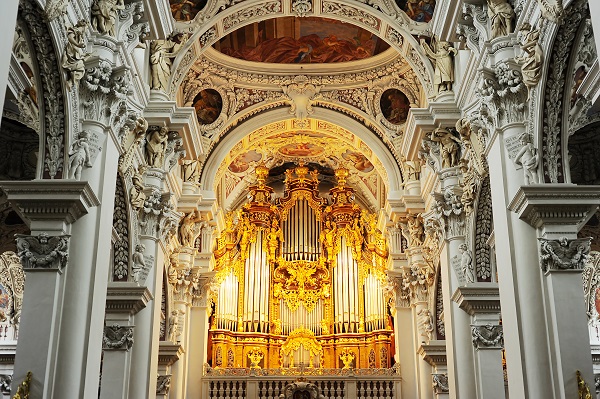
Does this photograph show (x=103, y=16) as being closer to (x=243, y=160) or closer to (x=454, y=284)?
(x=454, y=284)

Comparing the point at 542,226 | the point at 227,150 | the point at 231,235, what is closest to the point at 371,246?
the point at 231,235

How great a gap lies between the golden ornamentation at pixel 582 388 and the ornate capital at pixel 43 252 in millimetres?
5660

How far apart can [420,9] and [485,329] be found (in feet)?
20.9

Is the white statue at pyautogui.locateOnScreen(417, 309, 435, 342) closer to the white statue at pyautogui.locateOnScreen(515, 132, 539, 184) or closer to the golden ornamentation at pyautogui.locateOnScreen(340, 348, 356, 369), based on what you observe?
the golden ornamentation at pyautogui.locateOnScreen(340, 348, 356, 369)

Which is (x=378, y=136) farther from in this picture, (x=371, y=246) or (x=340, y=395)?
(x=340, y=395)

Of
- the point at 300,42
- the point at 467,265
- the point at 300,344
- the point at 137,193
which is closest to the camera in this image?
the point at 467,265

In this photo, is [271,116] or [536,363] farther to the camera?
[271,116]

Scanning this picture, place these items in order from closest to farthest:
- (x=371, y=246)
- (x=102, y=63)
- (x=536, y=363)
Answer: (x=536, y=363)
(x=102, y=63)
(x=371, y=246)

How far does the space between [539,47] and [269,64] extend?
37.2 feet

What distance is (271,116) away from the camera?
67.5 ft

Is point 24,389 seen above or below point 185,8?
below

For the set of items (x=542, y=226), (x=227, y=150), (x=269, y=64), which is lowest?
(x=542, y=226)

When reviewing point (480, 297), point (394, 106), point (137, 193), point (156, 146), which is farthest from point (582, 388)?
point (394, 106)

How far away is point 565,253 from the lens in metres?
9.40
